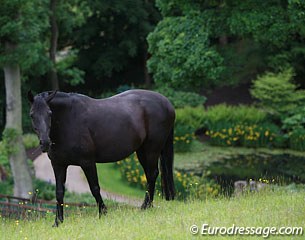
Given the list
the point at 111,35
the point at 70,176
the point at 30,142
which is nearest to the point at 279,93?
the point at 70,176

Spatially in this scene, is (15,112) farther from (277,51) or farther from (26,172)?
(277,51)

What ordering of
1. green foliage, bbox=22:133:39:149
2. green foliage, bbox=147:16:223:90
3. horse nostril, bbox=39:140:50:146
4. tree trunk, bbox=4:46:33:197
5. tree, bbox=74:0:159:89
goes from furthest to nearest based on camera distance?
tree, bbox=74:0:159:89
green foliage, bbox=22:133:39:149
tree trunk, bbox=4:46:33:197
green foliage, bbox=147:16:223:90
horse nostril, bbox=39:140:50:146

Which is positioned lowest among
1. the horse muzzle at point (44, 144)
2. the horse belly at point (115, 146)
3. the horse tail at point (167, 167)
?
the horse tail at point (167, 167)

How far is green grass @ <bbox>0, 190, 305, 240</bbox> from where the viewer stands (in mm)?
5973

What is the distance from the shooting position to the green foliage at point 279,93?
20875 millimetres

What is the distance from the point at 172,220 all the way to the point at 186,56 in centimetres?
708

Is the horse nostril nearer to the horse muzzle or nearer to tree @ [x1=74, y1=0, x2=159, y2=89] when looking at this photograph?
the horse muzzle

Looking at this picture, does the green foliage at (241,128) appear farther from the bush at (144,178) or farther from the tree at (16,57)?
the tree at (16,57)

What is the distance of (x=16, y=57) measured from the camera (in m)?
14.4

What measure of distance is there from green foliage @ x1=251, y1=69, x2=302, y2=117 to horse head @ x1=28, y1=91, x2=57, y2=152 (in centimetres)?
1552

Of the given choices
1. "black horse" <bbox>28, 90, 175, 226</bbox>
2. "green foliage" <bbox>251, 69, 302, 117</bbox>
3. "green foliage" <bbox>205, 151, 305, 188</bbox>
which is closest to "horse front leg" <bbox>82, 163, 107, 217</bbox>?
"black horse" <bbox>28, 90, 175, 226</bbox>

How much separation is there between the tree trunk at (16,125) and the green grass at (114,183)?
8.15ft

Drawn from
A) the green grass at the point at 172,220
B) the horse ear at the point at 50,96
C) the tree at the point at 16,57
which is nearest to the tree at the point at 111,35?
the tree at the point at 16,57

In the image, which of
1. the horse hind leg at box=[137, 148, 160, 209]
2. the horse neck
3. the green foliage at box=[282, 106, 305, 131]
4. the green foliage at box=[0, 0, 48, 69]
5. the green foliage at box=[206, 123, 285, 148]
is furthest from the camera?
the green foliage at box=[206, 123, 285, 148]
